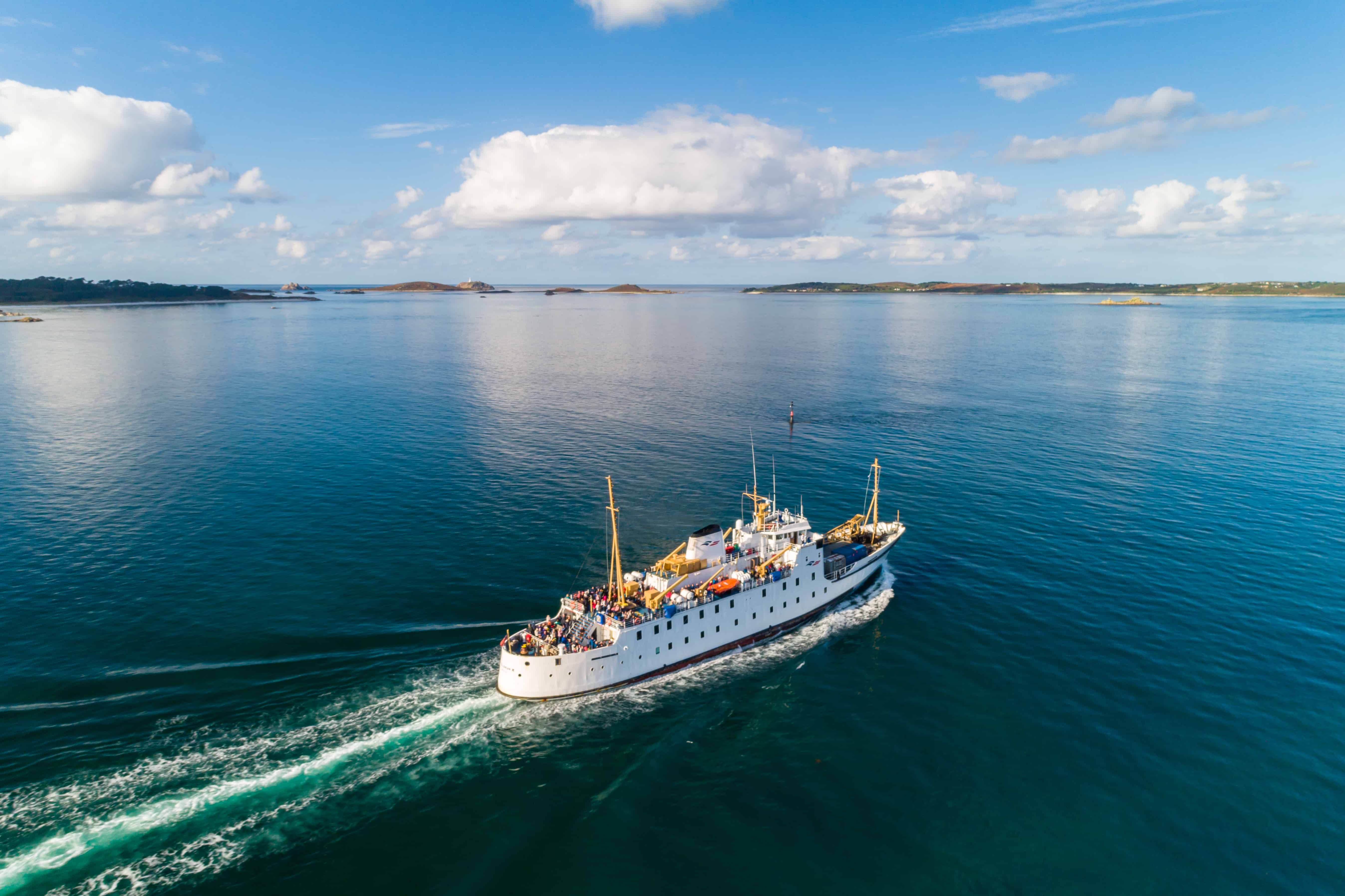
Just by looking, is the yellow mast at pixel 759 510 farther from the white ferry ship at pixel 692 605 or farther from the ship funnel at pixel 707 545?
the ship funnel at pixel 707 545

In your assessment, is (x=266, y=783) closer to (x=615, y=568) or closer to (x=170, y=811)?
(x=170, y=811)

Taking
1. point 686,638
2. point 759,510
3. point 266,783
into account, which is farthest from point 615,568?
point 266,783

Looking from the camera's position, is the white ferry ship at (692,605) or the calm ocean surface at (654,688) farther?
the white ferry ship at (692,605)

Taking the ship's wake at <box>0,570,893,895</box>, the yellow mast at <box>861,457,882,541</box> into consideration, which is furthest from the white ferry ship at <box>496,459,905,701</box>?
the ship's wake at <box>0,570,893,895</box>

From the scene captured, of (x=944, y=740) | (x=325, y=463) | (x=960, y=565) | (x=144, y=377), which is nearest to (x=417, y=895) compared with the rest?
(x=944, y=740)

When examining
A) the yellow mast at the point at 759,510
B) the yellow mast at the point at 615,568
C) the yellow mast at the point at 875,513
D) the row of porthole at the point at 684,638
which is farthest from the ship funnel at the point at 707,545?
the yellow mast at the point at 875,513
